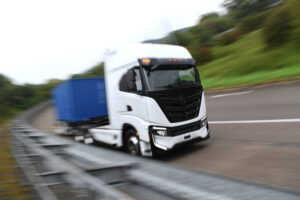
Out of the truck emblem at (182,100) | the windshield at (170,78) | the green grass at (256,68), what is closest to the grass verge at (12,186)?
the windshield at (170,78)

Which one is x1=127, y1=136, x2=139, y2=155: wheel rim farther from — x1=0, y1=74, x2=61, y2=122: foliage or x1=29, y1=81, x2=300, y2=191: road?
x1=0, y1=74, x2=61, y2=122: foliage

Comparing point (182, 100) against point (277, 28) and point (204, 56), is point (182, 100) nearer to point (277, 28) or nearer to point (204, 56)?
point (277, 28)

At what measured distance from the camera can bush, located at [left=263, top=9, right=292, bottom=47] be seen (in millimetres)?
19267

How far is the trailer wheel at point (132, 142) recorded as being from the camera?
24.4 feet

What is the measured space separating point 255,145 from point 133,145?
319 cm

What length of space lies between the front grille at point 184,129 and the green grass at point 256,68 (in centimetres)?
986

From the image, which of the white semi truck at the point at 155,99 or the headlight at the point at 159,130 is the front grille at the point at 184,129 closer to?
the white semi truck at the point at 155,99

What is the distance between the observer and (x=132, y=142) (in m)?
7.66

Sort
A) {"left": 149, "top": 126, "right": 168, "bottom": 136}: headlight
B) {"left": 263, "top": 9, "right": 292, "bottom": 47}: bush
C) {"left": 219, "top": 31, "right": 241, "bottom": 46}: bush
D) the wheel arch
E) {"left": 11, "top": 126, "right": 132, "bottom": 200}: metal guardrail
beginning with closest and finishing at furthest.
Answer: {"left": 11, "top": 126, "right": 132, "bottom": 200}: metal guardrail < {"left": 149, "top": 126, "right": 168, "bottom": 136}: headlight < the wheel arch < {"left": 263, "top": 9, "right": 292, "bottom": 47}: bush < {"left": 219, "top": 31, "right": 241, "bottom": 46}: bush

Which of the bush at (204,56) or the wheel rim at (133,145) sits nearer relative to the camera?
the wheel rim at (133,145)

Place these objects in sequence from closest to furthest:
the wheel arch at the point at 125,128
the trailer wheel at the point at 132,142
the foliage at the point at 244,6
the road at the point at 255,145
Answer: the road at the point at 255,145, the trailer wheel at the point at 132,142, the wheel arch at the point at 125,128, the foliage at the point at 244,6

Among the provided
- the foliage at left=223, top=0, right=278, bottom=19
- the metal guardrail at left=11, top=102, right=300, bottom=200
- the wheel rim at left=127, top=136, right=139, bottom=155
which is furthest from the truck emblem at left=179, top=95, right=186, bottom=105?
the foliage at left=223, top=0, right=278, bottom=19

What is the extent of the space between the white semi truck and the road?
0.70 meters

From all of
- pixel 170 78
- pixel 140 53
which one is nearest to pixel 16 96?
pixel 140 53
